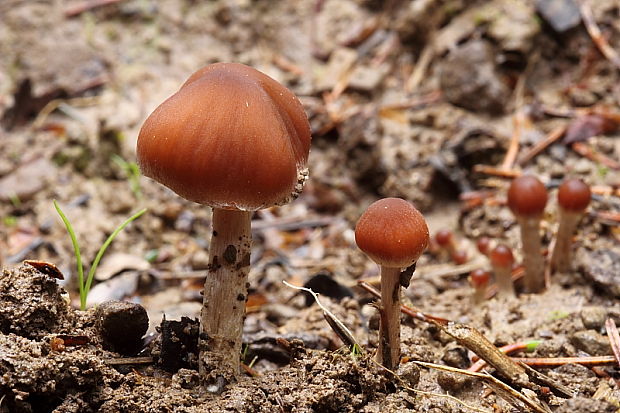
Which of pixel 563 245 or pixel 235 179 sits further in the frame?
pixel 563 245

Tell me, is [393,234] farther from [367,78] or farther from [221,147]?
[367,78]

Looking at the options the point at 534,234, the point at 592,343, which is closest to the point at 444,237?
the point at 534,234

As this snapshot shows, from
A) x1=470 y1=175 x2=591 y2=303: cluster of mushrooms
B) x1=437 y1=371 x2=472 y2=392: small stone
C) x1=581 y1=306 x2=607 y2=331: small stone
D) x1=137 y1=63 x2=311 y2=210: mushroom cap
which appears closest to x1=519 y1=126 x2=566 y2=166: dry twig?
x1=470 y1=175 x2=591 y2=303: cluster of mushrooms

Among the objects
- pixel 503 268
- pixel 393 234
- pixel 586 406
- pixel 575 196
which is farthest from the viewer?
pixel 503 268

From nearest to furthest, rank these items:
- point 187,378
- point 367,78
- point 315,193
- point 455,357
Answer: point 187,378 < point 455,357 < point 315,193 < point 367,78

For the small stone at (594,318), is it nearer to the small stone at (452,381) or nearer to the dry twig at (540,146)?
the small stone at (452,381)

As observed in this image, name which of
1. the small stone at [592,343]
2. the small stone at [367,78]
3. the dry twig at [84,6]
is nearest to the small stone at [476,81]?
the small stone at [367,78]
